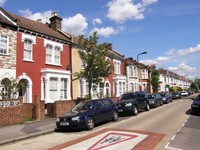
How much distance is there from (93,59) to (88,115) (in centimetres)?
795

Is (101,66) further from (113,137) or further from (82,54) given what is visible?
(113,137)

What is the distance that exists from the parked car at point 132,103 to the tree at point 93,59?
8.88 feet

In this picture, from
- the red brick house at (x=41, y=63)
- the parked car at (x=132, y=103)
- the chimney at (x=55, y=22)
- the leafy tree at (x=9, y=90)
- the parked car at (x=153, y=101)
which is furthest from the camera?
the chimney at (x=55, y=22)

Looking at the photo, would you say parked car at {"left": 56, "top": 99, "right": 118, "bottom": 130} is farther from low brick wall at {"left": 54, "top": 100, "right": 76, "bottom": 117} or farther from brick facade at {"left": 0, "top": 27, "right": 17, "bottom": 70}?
brick facade at {"left": 0, "top": 27, "right": 17, "bottom": 70}

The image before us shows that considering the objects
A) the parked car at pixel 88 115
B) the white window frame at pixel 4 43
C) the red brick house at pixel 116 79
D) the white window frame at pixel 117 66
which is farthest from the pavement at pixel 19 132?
the white window frame at pixel 117 66

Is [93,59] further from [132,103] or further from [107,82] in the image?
[107,82]

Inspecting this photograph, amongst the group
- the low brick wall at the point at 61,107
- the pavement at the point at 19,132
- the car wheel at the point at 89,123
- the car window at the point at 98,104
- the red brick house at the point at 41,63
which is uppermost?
the red brick house at the point at 41,63

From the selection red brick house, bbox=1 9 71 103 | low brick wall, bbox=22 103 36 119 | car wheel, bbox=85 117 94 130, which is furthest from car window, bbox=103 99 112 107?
red brick house, bbox=1 9 71 103

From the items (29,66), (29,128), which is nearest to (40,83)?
(29,66)

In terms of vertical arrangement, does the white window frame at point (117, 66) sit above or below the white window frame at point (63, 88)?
above

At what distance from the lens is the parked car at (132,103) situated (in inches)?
774

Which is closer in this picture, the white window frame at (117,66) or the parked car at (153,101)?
the parked car at (153,101)

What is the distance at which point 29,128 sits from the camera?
45.8ft

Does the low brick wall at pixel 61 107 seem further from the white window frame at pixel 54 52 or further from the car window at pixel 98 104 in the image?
the white window frame at pixel 54 52
